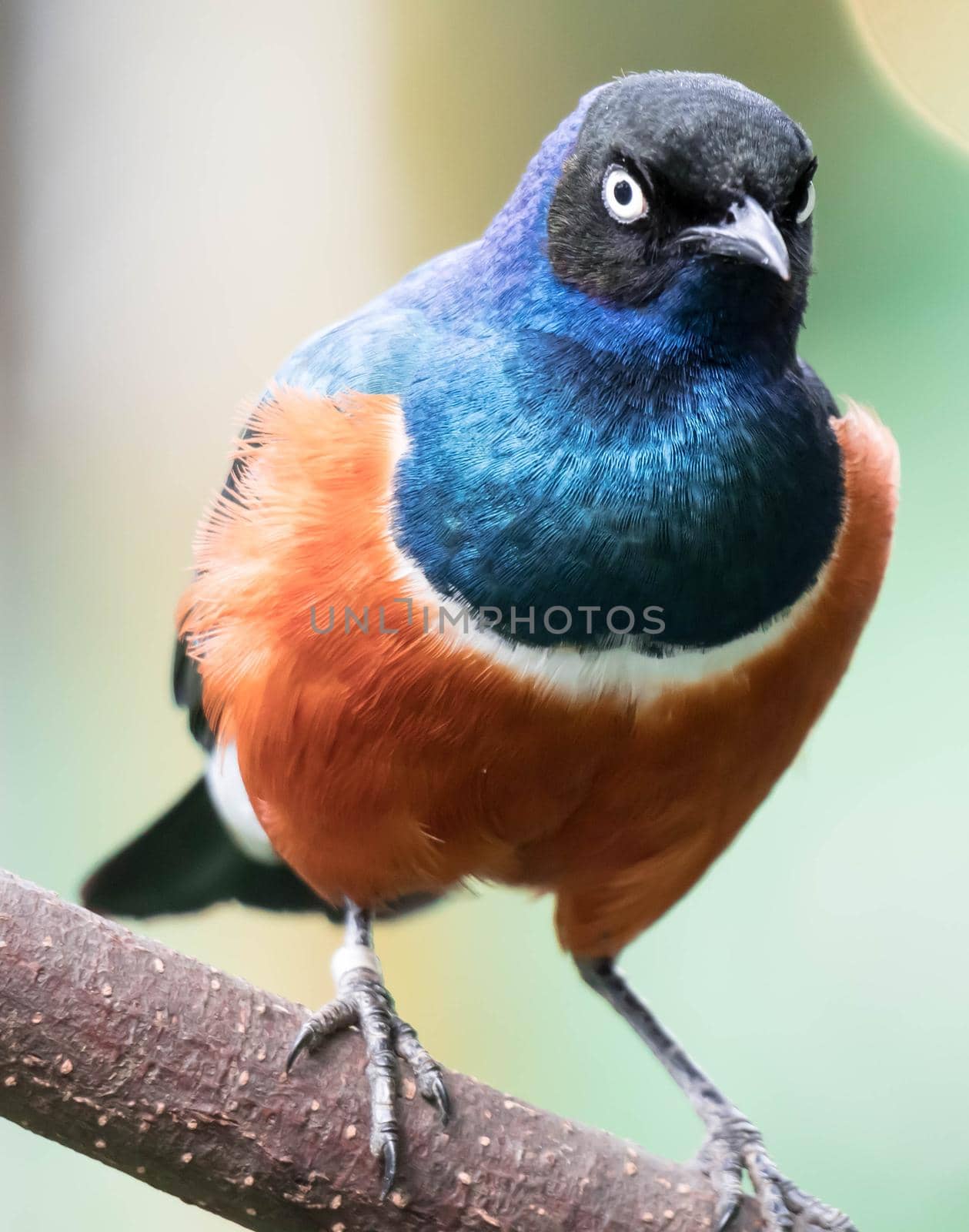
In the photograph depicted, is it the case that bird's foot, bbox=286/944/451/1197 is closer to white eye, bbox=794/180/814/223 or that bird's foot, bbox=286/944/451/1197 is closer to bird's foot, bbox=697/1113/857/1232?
bird's foot, bbox=697/1113/857/1232

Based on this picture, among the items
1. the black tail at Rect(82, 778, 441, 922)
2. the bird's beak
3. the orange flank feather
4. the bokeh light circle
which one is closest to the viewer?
the bird's beak

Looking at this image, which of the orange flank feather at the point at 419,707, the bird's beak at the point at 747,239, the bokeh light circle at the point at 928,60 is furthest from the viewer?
the bokeh light circle at the point at 928,60

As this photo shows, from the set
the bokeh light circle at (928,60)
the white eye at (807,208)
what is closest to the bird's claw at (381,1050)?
the white eye at (807,208)

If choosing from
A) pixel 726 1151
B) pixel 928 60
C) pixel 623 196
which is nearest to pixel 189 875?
pixel 726 1151

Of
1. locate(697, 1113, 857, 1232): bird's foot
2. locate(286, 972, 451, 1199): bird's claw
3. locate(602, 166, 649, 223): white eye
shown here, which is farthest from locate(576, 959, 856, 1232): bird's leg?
locate(602, 166, 649, 223): white eye

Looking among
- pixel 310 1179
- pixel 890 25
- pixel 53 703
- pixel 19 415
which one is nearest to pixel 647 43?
pixel 890 25

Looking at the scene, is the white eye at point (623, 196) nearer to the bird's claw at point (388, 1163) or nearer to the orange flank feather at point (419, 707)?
the orange flank feather at point (419, 707)

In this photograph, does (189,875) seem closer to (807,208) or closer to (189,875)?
(189,875)
